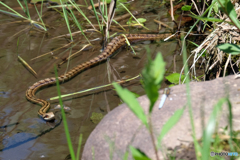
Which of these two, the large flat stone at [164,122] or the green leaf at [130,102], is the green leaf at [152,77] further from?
the large flat stone at [164,122]

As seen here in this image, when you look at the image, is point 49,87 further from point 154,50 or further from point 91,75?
point 154,50

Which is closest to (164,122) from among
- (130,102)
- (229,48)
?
(229,48)

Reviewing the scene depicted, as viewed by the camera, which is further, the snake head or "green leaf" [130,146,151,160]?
the snake head

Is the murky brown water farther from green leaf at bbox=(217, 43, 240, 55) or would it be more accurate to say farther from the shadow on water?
green leaf at bbox=(217, 43, 240, 55)

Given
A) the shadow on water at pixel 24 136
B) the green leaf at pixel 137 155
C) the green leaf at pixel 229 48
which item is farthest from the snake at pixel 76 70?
the green leaf at pixel 137 155

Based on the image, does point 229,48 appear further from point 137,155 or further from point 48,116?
point 48,116

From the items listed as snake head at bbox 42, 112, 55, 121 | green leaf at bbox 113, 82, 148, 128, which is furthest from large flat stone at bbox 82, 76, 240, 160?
snake head at bbox 42, 112, 55, 121
